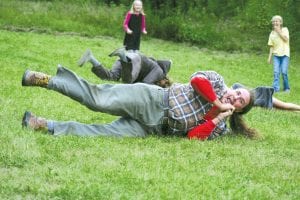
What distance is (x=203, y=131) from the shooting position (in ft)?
21.4

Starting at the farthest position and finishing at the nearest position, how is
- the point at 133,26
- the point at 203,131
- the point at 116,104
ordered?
the point at 133,26 → the point at 203,131 → the point at 116,104

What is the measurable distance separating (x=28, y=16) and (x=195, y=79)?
1708cm

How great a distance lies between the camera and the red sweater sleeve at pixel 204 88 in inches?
252

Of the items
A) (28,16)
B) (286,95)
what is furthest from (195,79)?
(28,16)

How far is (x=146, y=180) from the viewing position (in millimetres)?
4785

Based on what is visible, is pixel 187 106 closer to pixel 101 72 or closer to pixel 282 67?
pixel 101 72

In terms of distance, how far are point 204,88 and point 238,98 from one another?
0.52 meters

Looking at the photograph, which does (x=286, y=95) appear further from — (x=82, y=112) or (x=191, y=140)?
(x=191, y=140)

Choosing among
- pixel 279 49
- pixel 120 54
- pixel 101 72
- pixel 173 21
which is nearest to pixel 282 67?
pixel 279 49

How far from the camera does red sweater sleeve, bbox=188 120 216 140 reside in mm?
6512

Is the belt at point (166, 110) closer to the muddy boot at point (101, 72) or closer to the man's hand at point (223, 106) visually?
the man's hand at point (223, 106)

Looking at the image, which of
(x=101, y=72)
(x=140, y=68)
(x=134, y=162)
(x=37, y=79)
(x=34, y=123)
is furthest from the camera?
(x=101, y=72)

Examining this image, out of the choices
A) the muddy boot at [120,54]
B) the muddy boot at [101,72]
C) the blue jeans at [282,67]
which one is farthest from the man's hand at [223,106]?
the blue jeans at [282,67]

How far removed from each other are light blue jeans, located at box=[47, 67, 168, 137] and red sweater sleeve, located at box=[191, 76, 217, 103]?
393 millimetres
